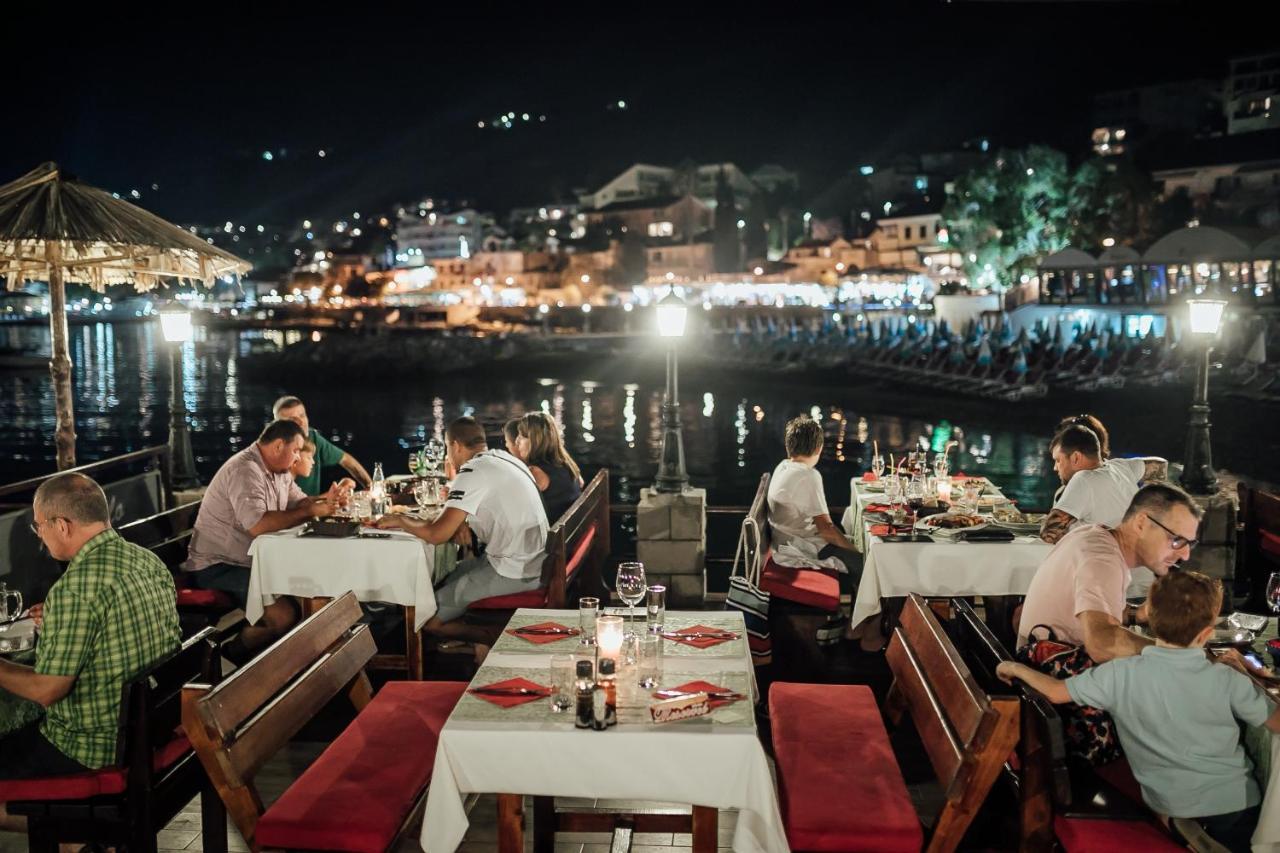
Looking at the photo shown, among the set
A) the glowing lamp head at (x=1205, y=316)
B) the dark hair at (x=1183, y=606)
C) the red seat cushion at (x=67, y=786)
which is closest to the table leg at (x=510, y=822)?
the red seat cushion at (x=67, y=786)

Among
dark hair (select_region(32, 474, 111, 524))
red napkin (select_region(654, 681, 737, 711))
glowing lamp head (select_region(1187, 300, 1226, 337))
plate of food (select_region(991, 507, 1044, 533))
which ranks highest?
glowing lamp head (select_region(1187, 300, 1226, 337))

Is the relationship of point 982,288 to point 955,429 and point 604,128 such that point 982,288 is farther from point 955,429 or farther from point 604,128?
point 604,128

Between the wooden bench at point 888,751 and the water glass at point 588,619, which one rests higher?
the water glass at point 588,619

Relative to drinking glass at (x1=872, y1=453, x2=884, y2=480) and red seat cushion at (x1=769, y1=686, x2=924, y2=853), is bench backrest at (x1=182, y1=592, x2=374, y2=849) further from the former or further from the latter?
drinking glass at (x1=872, y1=453, x2=884, y2=480)

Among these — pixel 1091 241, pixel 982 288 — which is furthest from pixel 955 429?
pixel 982 288

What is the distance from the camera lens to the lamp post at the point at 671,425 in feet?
25.0

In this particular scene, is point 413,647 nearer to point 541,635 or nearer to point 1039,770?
point 541,635

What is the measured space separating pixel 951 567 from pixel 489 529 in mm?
2751

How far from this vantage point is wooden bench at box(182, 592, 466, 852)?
132 inches

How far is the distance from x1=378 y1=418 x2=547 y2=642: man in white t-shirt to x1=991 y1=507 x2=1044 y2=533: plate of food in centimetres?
288

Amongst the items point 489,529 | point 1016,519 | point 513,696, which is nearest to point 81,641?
point 513,696

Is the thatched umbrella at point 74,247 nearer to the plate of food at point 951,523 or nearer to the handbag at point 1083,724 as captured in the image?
the plate of food at point 951,523

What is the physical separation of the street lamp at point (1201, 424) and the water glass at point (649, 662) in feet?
19.8

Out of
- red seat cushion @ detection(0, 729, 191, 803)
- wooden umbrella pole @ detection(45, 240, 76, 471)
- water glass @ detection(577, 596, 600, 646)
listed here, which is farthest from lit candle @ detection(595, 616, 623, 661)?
wooden umbrella pole @ detection(45, 240, 76, 471)
